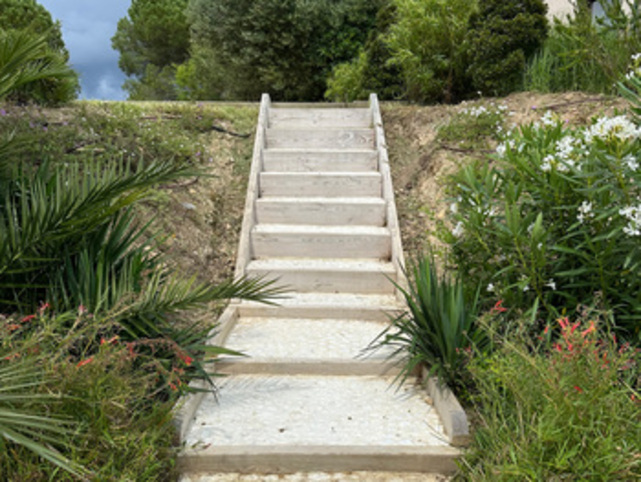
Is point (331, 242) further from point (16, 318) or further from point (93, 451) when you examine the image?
point (93, 451)

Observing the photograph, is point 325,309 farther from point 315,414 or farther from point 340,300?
point 315,414

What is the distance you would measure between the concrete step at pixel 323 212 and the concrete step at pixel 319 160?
0.85 m

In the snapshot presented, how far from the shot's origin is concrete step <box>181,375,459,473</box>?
2645 millimetres

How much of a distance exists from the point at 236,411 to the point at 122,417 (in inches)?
33.1

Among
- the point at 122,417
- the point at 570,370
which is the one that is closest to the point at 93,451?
the point at 122,417

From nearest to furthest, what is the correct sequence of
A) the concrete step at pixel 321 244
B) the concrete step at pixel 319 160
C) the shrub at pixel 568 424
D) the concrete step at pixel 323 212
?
the shrub at pixel 568 424, the concrete step at pixel 321 244, the concrete step at pixel 323 212, the concrete step at pixel 319 160

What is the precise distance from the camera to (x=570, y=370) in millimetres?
2301

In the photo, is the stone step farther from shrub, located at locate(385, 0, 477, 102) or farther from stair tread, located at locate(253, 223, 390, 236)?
shrub, located at locate(385, 0, 477, 102)

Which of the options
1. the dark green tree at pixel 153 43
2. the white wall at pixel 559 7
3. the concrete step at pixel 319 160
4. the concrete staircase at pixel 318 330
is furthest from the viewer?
the dark green tree at pixel 153 43

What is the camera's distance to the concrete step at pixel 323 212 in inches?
222

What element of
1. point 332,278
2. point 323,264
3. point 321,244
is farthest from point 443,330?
point 321,244

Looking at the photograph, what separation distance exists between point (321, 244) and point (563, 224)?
8.58 ft

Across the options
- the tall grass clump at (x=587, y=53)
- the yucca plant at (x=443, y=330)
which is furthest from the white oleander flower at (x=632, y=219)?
the tall grass clump at (x=587, y=53)

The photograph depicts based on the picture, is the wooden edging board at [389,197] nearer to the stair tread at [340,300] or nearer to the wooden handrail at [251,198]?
the stair tread at [340,300]
